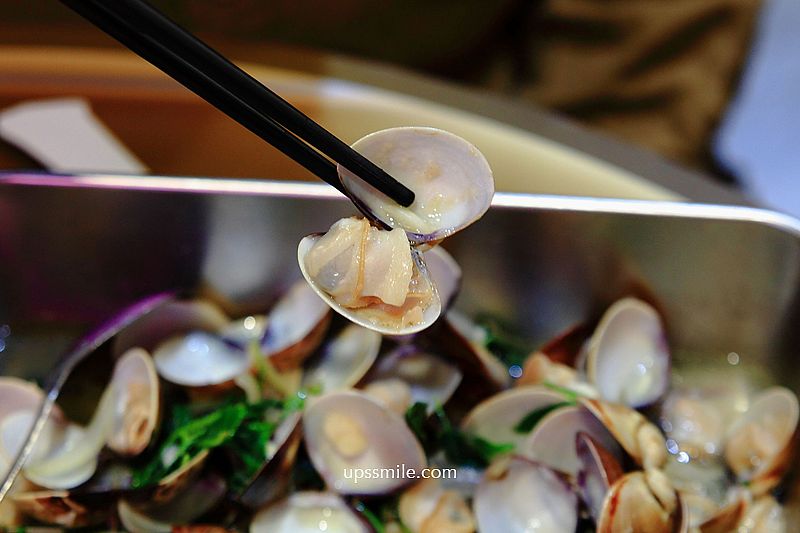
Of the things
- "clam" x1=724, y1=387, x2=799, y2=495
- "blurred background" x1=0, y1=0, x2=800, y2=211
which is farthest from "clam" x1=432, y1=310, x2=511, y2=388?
"blurred background" x1=0, y1=0, x2=800, y2=211

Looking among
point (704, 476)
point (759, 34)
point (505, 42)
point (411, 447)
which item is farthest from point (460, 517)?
point (759, 34)

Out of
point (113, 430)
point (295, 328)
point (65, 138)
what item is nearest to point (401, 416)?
point (295, 328)

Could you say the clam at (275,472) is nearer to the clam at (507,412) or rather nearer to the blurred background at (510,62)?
the clam at (507,412)

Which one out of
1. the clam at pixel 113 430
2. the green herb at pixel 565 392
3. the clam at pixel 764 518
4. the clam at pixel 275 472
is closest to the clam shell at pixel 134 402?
the clam at pixel 113 430

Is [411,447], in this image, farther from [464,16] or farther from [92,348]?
[464,16]

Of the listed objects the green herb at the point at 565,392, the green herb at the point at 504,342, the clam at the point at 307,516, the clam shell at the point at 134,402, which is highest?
the green herb at the point at 565,392

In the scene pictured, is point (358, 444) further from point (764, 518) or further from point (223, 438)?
point (764, 518)
